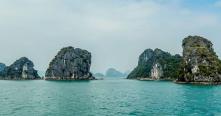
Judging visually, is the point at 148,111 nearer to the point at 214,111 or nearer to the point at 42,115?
the point at 214,111

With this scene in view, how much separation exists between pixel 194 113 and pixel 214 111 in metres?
5.14

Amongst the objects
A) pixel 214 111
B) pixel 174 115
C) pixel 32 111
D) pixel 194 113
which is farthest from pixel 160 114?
pixel 32 111

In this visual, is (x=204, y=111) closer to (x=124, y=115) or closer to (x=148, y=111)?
(x=148, y=111)

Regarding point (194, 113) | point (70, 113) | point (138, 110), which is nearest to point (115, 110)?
point (138, 110)

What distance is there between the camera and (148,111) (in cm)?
6662

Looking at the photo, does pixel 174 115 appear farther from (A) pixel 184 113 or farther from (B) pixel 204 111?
(B) pixel 204 111

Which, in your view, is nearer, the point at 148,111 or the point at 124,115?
the point at 124,115

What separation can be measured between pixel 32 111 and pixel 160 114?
2202 cm

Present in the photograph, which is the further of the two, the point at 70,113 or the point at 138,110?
the point at 138,110

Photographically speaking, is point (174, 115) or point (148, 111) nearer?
point (174, 115)

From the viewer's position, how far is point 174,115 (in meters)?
61.4

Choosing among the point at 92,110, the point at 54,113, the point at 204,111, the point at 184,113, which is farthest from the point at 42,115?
the point at 204,111

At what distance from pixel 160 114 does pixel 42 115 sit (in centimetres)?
1930

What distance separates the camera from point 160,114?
6228cm
